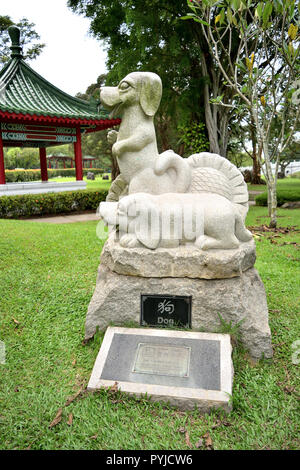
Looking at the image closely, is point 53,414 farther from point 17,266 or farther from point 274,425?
point 17,266

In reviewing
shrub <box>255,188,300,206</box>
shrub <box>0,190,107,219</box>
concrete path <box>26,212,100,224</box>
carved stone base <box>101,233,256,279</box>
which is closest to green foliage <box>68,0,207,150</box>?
shrub <box>255,188,300,206</box>

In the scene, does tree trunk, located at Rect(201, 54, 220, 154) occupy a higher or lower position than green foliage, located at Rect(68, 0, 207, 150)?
lower

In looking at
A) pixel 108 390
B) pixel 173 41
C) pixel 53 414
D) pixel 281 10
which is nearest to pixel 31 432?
pixel 53 414

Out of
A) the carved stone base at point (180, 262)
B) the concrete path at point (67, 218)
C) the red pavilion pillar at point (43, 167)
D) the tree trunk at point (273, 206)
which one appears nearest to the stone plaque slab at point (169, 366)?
the carved stone base at point (180, 262)

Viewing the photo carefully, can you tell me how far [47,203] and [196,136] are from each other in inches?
190

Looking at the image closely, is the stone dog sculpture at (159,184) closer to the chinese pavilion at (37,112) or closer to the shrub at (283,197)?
the chinese pavilion at (37,112)

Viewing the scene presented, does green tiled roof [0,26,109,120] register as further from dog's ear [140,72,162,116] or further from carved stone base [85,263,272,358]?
carved stone base [85,263,272,358]

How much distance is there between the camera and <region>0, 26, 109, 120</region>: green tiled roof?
9.34 meters

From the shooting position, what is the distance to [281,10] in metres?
5.24

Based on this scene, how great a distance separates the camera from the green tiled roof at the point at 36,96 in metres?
9.34

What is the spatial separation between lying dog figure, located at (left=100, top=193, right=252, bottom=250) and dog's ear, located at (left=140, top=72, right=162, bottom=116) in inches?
28.1

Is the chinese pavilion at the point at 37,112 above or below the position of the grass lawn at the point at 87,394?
above

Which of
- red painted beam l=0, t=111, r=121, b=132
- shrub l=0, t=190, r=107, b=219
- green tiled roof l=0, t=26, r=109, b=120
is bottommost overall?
shrub l=0, t=190, r=107, b=219

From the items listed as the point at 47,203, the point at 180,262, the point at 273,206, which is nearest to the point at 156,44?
the point at 47,203
